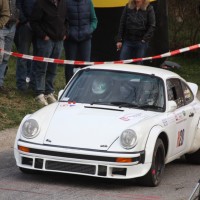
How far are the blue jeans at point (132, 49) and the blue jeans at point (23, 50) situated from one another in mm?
1672

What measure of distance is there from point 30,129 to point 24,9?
5547mm

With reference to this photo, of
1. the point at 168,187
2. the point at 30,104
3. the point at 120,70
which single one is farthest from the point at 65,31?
the point at 168,187

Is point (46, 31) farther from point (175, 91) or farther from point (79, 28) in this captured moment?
point (175, 91)

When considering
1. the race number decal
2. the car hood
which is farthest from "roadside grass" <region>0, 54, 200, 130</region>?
the race number decal

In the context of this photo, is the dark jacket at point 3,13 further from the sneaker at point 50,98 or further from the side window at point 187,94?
the side window at point 187,94

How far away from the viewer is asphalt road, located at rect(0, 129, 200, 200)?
29.5ft

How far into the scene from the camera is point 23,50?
49.2 feet

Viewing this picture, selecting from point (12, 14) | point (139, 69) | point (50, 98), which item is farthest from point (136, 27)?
point (139, 69)

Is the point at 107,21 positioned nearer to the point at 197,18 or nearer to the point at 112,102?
the point at 197,18

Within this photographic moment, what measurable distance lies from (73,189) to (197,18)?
1320 cm

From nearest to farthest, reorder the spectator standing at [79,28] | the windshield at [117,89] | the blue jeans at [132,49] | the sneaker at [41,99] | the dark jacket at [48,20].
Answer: the windshield at [117,89], the dark jacket at [48,20], the sneaker at [41,99], the spectator standing at [79,28], the blue jeans at [132,49]

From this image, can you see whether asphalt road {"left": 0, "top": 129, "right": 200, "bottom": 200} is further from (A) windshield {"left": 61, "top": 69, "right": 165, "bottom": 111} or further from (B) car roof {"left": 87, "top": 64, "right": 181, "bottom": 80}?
(B) car roof {"left": 87, "top": 64, "right": 181, "bottom": 80}

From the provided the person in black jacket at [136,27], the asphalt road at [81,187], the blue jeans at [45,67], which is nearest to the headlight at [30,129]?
the asphalt road at [81,187]

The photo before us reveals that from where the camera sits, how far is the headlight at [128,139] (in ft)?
30.8
